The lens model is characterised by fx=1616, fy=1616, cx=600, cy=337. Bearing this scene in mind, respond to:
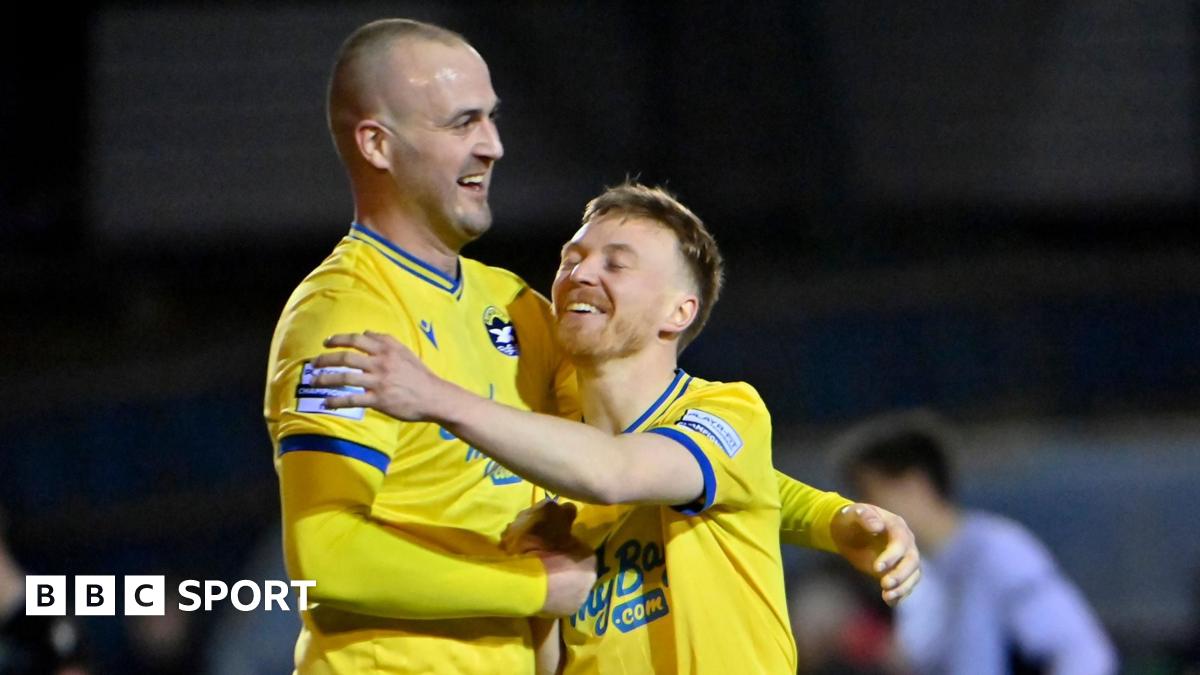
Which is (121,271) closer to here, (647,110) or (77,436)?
(77,436)

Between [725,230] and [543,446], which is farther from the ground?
[725,230]

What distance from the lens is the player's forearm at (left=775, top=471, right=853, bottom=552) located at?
272cm

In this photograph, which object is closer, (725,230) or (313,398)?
(313,398)

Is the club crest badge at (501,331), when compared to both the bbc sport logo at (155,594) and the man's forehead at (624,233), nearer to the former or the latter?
the man's forehead at (624,233)

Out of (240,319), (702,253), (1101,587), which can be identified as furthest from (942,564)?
(240,319)

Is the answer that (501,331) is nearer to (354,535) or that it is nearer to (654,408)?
(654,408)

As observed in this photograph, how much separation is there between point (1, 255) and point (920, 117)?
4.86m

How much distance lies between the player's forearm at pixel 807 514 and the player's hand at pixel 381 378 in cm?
90

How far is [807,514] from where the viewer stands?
2.76 metres

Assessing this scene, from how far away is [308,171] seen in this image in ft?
28.6

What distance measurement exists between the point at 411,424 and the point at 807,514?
0.72m

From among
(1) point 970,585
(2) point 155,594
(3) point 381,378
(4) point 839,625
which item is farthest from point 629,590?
(2) point 155,594

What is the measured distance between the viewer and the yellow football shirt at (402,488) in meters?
2.33

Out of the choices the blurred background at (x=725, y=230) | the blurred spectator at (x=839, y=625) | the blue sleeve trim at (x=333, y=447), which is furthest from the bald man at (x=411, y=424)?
the blurred background at (x=725, y=230)
